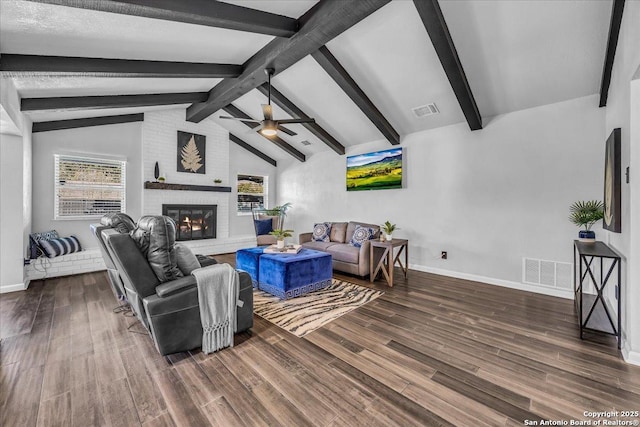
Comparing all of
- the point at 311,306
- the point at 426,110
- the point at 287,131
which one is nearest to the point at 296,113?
the point at 287,131

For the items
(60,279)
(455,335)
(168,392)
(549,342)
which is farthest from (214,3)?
(60,279)

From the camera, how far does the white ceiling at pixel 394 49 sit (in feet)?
8.61

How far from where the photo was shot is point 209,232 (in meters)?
6.98

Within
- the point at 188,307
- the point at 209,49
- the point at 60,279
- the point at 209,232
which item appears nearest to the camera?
the point at 188,307

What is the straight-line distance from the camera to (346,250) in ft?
15.4

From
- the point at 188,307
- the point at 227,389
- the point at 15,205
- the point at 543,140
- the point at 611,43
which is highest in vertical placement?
the point at 611,43

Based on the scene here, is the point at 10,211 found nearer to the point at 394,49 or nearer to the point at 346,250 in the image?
the point at 346,250

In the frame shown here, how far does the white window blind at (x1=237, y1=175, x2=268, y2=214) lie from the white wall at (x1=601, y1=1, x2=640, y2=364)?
24.0ft

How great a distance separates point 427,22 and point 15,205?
5799 mm

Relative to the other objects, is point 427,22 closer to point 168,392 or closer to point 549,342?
point 549,342

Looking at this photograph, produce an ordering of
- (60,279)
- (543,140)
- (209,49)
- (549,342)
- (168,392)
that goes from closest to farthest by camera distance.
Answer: (168,392), (549,342), (209,49), (543,140), (60,279)

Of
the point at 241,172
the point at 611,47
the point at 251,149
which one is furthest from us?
the point at 251,149

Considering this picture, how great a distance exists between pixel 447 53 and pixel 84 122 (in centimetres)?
624

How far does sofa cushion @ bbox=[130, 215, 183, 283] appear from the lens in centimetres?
219
